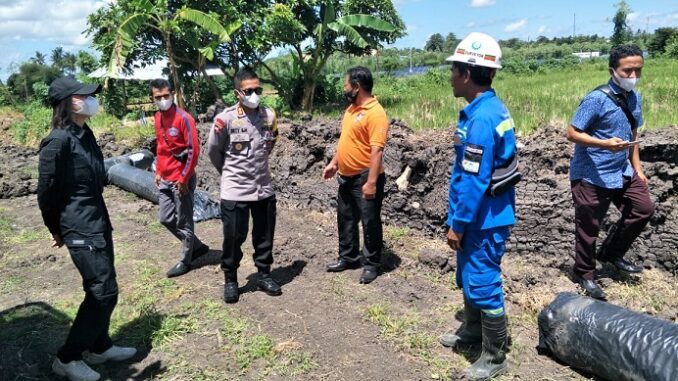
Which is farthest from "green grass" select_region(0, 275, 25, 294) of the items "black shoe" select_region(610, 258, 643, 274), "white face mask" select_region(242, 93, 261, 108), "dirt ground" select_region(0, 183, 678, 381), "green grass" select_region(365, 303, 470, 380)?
"black shoe" select_region(610, 258, 643, 274)

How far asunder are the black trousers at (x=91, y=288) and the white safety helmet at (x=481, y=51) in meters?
2.49

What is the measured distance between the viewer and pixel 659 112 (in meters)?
7.40

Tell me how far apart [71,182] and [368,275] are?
270cm

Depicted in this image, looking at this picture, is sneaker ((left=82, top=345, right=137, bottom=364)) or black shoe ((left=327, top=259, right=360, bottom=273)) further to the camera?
black shoe ((left=327, top=259, right=360, bottom=273))

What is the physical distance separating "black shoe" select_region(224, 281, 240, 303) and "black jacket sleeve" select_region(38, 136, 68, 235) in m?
1.75

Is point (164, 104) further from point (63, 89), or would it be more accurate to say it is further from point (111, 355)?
point (111, 355)

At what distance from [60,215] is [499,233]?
2.68 metres

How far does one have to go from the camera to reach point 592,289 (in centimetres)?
411

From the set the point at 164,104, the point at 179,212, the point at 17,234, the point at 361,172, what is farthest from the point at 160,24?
the point at 361,172

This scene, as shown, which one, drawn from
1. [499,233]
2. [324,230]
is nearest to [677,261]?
[499,233]

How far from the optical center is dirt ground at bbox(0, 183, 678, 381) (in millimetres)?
3490

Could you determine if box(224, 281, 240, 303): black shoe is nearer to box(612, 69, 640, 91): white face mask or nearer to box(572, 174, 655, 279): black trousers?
box(572, 174, 655, 279): black trousers

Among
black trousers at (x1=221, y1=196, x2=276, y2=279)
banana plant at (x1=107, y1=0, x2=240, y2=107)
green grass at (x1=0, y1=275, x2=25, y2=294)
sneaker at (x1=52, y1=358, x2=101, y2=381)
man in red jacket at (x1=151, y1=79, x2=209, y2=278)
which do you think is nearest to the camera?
sneaker at (x1=52, y1=358, x2=101, y2=381)

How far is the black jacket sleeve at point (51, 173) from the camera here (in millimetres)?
2939
